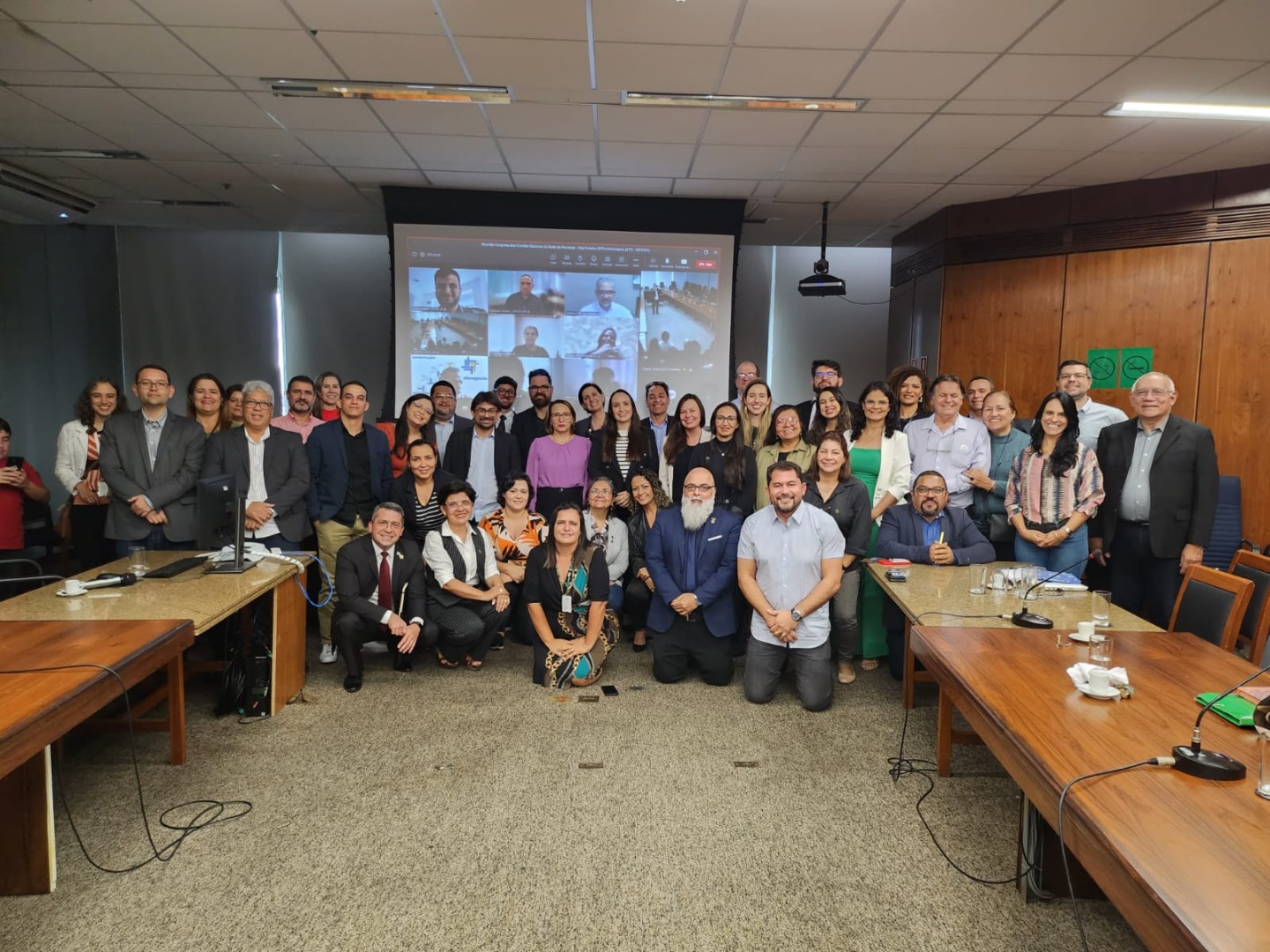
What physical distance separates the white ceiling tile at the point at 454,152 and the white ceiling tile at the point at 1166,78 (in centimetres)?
382

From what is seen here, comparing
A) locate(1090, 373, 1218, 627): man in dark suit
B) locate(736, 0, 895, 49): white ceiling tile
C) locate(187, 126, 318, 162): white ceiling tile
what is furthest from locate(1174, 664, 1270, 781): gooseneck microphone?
locate(187, 126, 318, 162): white ceiling tile

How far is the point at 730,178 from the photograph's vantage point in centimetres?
598

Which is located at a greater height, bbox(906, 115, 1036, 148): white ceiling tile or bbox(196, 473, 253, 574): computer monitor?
bbox(906, 115, 1036, 148): white ceiling tile

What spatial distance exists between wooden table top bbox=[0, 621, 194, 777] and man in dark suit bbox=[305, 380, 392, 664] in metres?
1.74

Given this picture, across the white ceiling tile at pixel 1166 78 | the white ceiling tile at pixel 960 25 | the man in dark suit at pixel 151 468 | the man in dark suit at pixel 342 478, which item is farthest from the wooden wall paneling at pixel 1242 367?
the man in dark suit at pixel 151 468

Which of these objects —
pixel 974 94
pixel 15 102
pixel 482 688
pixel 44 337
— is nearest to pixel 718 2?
pixel 974 94

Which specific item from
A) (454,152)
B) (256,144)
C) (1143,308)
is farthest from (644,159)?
(1143,308)

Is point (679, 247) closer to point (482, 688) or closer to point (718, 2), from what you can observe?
point (718, 2)

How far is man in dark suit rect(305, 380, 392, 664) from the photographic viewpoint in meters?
4.36

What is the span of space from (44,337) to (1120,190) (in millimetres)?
10424

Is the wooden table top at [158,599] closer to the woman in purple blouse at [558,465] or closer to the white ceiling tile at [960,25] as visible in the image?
the woman in purple blouse at [558,465]

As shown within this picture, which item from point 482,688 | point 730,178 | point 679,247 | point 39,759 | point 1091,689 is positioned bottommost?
point 482,688

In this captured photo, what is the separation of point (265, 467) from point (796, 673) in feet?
10.0

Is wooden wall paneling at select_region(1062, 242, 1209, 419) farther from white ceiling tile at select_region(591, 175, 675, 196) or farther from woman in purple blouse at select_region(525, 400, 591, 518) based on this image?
woman in purple blouse at select_region(525, 400, 591, 518)
